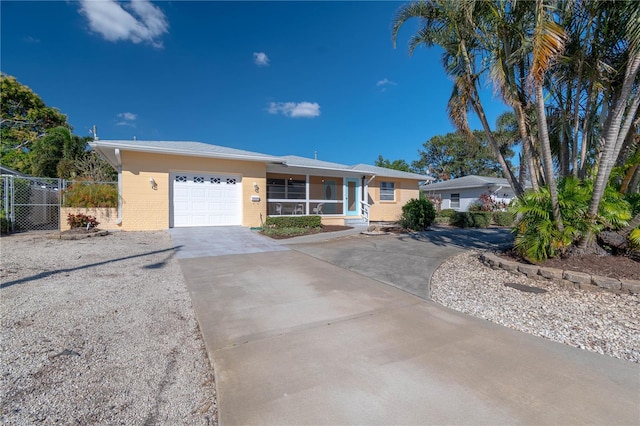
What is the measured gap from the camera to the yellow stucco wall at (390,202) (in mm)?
17922

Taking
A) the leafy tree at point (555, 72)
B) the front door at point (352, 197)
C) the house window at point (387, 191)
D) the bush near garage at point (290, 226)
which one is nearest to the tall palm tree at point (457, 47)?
the leafy tree at point (555, 72)

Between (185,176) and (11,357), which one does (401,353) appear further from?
(185,176)

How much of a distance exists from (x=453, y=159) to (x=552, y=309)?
127ft

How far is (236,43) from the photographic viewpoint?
15.1 m

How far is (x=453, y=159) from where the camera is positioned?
127 ft

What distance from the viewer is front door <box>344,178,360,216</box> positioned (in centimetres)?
1680

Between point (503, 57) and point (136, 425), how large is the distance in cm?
849

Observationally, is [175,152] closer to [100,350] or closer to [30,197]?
[30,197]

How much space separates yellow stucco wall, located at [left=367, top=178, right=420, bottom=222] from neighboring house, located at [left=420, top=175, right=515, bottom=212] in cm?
690

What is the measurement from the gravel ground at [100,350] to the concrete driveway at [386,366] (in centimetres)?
28

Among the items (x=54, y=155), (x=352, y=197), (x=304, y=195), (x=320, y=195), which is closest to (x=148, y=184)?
(x=304, y=195)

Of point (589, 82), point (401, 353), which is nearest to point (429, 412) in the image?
point (401, 353)

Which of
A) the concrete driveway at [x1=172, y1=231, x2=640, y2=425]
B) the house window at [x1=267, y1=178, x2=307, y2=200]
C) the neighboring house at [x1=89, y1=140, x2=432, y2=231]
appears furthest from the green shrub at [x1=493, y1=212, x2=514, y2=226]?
the concrete driveway at [x1=172, y1=231, x2=640, y2=425]

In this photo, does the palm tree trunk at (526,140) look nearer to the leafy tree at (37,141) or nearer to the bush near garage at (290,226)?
the bush near garage at (290,226)
